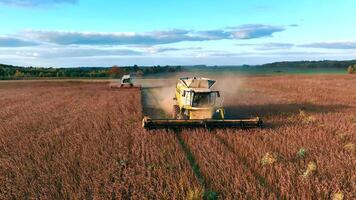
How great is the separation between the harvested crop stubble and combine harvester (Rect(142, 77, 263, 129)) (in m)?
1.08

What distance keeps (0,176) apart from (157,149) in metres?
4.03

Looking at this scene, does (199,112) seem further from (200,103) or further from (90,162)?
(90,162)

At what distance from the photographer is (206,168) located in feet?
29.2

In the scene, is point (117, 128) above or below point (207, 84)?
below

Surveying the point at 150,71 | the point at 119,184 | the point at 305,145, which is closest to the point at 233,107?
the point at 305,145

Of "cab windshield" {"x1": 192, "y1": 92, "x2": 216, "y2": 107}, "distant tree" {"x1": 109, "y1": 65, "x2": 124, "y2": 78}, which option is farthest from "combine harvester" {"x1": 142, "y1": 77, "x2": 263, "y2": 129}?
"distant tree" {"x1": 109, "y1": 65, "x2": 124, "y2": 78}

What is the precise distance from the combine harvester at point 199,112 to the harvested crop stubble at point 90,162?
1.08 meters

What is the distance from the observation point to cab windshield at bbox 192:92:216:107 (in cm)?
1538

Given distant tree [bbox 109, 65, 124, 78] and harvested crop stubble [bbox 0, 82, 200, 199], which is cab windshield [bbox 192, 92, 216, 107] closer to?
harvested crop stubble [bbox 0, 82, 200, 199]

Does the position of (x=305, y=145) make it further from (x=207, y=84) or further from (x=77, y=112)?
(x=77, y=112)

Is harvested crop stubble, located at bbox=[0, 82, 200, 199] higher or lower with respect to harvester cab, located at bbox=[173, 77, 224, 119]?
lower

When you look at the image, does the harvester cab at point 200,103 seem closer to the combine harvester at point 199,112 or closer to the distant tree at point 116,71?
the combine harvester at point 199,112

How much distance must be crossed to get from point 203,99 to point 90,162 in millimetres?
6715

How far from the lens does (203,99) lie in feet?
50.7
